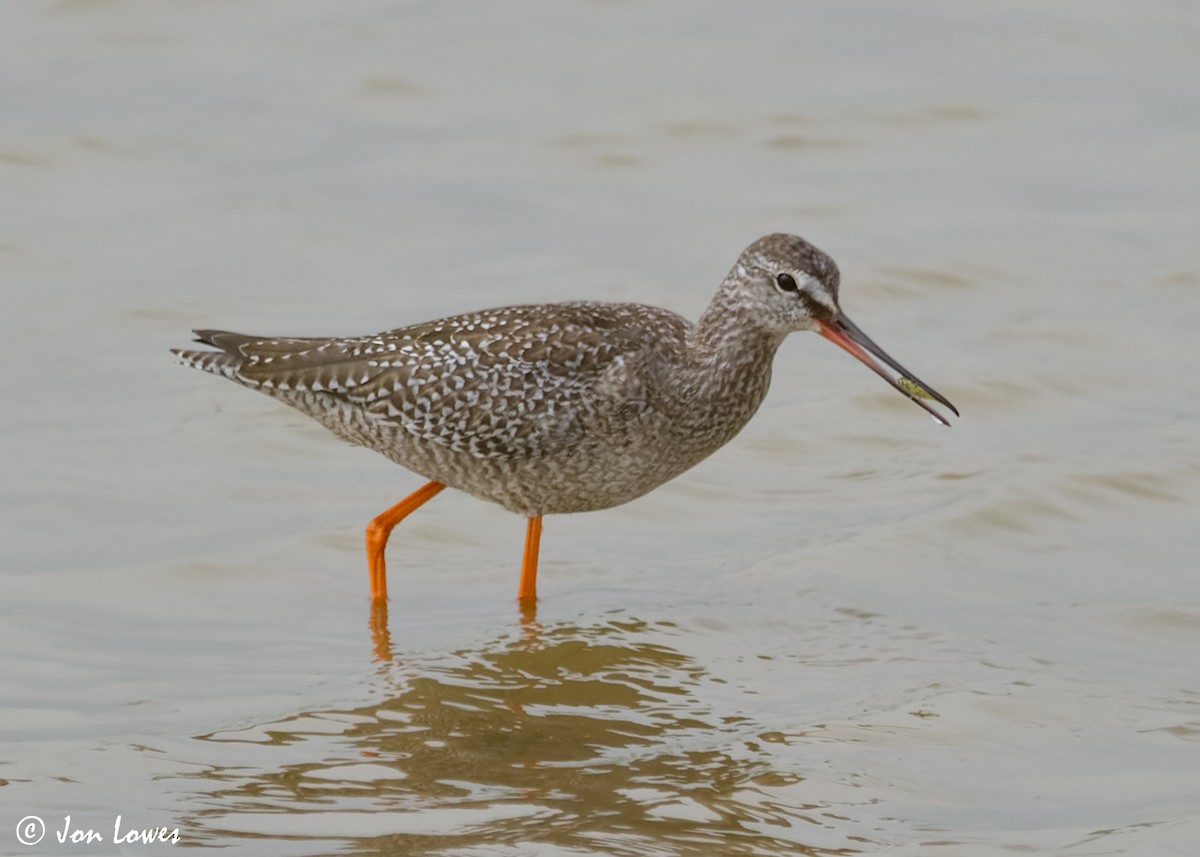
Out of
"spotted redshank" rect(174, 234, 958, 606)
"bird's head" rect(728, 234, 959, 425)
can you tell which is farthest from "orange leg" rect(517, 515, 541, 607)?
"bird's head" rect(728, 234, 959, 425)

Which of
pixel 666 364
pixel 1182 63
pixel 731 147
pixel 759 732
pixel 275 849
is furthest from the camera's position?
pixel 1182 63

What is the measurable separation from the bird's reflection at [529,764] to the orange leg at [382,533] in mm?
670

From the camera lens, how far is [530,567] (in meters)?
10.2

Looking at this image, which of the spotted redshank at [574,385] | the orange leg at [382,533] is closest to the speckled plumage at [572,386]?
the spotted redshank at [574,385]

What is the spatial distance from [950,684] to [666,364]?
2.16 metres

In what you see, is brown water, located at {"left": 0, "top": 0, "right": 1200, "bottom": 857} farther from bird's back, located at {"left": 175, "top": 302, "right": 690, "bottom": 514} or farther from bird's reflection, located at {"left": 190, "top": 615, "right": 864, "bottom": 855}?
bird's back, located at {"left": 175, "top": 302, "right": 690, "bottom": 514}

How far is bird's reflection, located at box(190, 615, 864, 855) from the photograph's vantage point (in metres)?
7.50

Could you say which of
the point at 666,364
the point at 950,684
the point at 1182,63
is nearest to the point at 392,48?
the point at 1182,63

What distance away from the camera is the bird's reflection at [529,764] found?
24.6 ft

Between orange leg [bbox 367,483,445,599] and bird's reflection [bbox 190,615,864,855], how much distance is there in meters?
0.67

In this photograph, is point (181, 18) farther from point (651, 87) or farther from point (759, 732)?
point (759, 732)

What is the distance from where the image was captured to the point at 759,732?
8.72 meters

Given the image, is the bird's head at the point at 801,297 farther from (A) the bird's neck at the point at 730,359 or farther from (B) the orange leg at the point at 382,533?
(B) the orange leg at the point at 382,533

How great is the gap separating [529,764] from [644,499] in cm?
398
